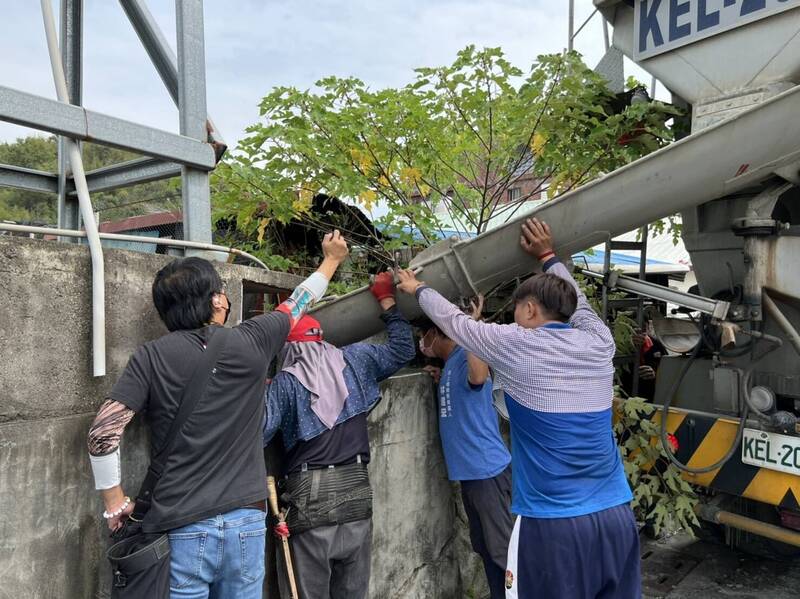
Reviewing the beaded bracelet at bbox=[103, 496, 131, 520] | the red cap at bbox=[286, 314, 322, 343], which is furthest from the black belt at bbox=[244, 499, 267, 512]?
the red cap at bbox=[286, 314, 322, 343]

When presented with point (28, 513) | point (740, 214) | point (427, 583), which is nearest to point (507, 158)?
point (740, 214)

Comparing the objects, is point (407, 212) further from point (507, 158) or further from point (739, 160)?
point (739, 160)

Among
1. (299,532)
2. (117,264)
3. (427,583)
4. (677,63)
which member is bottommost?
(427,583)

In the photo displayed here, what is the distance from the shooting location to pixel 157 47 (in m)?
2.66

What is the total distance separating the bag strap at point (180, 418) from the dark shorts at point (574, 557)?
134 centimetres

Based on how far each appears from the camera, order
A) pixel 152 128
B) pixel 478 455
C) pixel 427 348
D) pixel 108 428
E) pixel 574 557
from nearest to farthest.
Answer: pixel 108 428 < pixel 574 557 < pixel 152 128 < pixel 478 455 < pixel 427 348

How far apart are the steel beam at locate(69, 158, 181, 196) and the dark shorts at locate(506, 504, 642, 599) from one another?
7.22 ft

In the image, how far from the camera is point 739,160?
270cm

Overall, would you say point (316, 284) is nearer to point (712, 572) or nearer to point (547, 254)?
point (547, 254)

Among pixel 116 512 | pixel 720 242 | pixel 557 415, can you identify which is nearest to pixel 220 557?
pixel 116 512

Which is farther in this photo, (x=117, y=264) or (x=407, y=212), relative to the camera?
(x=407, y=212)

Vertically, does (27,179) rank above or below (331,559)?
above

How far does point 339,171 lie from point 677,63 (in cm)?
215

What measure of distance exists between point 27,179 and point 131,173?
36.0 inches
